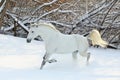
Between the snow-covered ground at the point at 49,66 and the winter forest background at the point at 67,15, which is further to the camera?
the winter forest background at the point at 67,15

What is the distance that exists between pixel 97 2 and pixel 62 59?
14.6 ft

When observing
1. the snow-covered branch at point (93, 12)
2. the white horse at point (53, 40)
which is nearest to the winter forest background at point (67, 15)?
the snow-covered branch at point (93, 12)

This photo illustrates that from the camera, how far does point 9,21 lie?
36.8ft

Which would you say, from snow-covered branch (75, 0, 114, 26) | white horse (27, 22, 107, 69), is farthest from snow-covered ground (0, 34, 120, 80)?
snow-covered branch (75, 0, 114, 26)

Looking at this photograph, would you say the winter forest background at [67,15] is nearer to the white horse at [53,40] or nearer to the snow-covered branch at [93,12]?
the snow-covered branch at [93,12]

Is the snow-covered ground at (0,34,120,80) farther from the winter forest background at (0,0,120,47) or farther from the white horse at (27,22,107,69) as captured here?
the winter forest background at (0,0,120,47)

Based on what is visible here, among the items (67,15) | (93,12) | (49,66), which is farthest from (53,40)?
(67,15)

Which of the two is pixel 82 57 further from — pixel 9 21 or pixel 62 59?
pixel 9 21

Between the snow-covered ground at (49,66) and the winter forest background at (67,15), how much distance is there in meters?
2.48

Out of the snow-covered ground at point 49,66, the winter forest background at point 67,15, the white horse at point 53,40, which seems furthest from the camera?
the winter forest background at point 67,15

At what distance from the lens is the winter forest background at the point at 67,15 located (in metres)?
9.95

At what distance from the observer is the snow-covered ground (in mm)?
5051

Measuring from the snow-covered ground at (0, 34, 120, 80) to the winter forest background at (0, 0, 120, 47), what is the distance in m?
2.48

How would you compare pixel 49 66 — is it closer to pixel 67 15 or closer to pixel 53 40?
pixel 53 40
